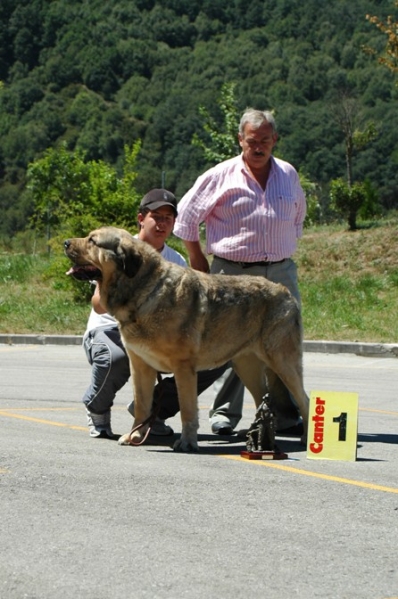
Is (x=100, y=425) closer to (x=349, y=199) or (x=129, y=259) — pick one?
(x=129, y=259)

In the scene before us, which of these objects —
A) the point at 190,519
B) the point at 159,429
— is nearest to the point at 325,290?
the point at 159,429

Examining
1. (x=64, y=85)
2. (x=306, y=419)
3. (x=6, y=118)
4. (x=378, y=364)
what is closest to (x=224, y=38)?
(x=64, y=85)

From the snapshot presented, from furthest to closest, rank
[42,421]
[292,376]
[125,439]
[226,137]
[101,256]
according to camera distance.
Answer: [226,137]
[42,421]
[292,376]
[125,439]
[101,256]

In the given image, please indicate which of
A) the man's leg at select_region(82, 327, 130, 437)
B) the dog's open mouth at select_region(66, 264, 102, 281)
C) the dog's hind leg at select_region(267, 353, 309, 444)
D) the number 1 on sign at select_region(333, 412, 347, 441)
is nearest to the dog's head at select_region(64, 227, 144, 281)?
the dog's open mouth at select_region(66, 264, 102, 281)

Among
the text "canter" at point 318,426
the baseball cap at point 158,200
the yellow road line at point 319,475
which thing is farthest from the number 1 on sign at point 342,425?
the baseball cap at point 158,200

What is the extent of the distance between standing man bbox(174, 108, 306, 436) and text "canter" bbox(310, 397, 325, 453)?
1.28m

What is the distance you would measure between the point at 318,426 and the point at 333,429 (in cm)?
11

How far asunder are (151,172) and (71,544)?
85145 millimetres

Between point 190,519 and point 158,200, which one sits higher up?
point 158,200

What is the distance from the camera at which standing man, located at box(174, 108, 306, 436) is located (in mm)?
10258

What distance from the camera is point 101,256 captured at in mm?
8961

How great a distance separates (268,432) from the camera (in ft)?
29.4

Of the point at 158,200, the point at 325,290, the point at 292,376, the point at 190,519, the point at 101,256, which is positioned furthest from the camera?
the point at 325,290

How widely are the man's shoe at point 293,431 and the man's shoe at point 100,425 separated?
4.97 feet
